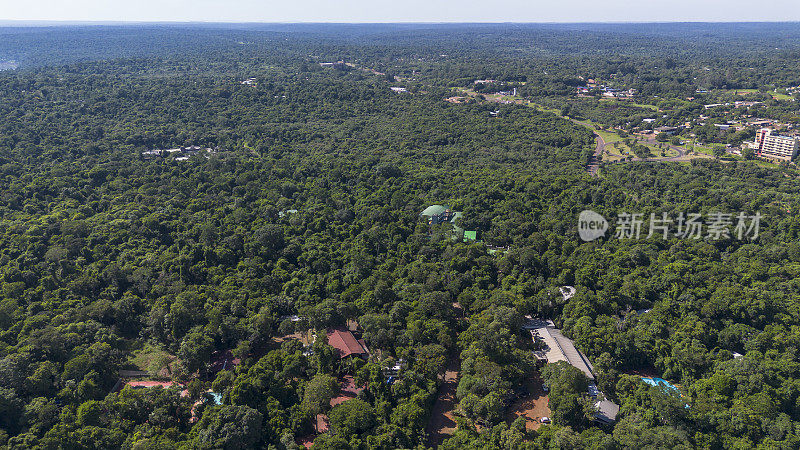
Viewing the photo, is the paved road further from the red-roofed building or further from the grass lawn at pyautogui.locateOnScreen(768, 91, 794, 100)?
the grass lawn at pyautogui.locateOnScreen(768, 91, 794, 100)

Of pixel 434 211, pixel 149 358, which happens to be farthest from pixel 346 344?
pixel 434 211

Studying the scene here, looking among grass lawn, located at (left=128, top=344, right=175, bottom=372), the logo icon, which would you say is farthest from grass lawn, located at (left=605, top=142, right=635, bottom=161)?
grass lawn, located at (left=128, top=344, right=175, bottom=372)

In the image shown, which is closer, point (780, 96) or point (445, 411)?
point (445, 411)

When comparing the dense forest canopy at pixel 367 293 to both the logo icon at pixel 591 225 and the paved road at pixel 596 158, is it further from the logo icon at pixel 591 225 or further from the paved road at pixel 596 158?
the paved road at pixel 596 158

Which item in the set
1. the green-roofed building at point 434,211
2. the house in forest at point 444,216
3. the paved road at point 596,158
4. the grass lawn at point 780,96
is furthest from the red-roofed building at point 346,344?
the grass lawn at point 780,96

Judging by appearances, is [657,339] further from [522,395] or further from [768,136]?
[768,136]

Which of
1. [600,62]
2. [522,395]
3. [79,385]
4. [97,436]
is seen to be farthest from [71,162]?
[600,62]

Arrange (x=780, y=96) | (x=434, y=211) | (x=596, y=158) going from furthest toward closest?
1. (x=780, y=96)
2. (x=596, y=158)
3. (x=434, y=211)

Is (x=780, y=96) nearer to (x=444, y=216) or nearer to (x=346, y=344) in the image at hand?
(x=444, y=216)
